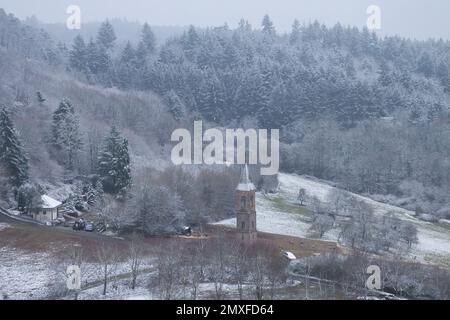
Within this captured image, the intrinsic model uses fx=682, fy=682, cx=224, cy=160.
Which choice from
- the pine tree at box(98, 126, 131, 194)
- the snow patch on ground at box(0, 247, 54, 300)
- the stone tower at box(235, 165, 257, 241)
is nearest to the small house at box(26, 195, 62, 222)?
the pine tree at box(98, 126, 131, 194)

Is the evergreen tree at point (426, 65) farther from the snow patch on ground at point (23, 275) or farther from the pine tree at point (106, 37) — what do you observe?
the snow patch on ground at point (23, 275)

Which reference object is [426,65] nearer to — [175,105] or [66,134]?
[175,105]

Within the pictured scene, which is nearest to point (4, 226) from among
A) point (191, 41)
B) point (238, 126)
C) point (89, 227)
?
point (89, 227)

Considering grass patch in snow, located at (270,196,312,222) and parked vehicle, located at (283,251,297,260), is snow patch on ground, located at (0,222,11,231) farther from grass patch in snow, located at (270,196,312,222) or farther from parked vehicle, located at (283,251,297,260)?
grass patch in snow, located at (270,196,312,222)

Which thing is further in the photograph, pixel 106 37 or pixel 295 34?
pixel 295 34

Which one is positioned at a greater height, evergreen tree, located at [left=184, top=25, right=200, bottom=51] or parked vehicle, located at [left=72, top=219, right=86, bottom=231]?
evergreen tree, located at [left=184, top=25, right=200, bottom=51]

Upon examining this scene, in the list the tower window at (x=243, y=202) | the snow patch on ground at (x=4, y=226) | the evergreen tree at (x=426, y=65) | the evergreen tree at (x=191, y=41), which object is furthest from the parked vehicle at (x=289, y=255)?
the evergreen tree at (x=426, y=65)
